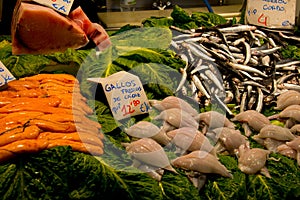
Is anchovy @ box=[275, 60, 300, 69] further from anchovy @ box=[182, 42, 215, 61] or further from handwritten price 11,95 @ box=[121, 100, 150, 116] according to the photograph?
handwritten price 11,95 @ box=[121, 100, 150, 116]

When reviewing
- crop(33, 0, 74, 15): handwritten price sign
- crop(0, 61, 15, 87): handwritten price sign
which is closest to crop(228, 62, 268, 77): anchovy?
crop(33, 0, 74, 15): handwritten price sign

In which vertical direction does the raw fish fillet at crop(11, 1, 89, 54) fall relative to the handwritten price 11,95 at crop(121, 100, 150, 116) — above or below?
above

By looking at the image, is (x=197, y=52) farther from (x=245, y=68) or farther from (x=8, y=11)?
(x=8, y=11)

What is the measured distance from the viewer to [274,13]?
Result: 11.1 feet

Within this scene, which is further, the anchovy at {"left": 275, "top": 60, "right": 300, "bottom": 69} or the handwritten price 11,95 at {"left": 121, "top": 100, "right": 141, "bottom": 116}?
the anchovy at {"left": 275, "top": 60, "right": 300, "bottom": 69}

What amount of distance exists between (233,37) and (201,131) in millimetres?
1219

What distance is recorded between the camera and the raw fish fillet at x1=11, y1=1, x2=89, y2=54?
2.58 m

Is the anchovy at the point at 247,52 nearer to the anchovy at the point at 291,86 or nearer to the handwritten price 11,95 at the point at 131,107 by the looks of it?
the anchovy at the point at 291,86

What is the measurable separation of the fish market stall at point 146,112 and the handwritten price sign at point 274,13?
167 mm

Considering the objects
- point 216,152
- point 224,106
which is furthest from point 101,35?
point 216,152

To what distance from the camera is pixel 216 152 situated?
6.75 ft

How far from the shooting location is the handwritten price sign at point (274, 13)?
337 cm

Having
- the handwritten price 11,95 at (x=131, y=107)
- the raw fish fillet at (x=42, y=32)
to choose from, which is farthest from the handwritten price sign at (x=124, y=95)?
the raw fish fillet at (x=42, y=32)

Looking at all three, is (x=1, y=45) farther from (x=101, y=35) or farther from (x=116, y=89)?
(x=116, y=89)
